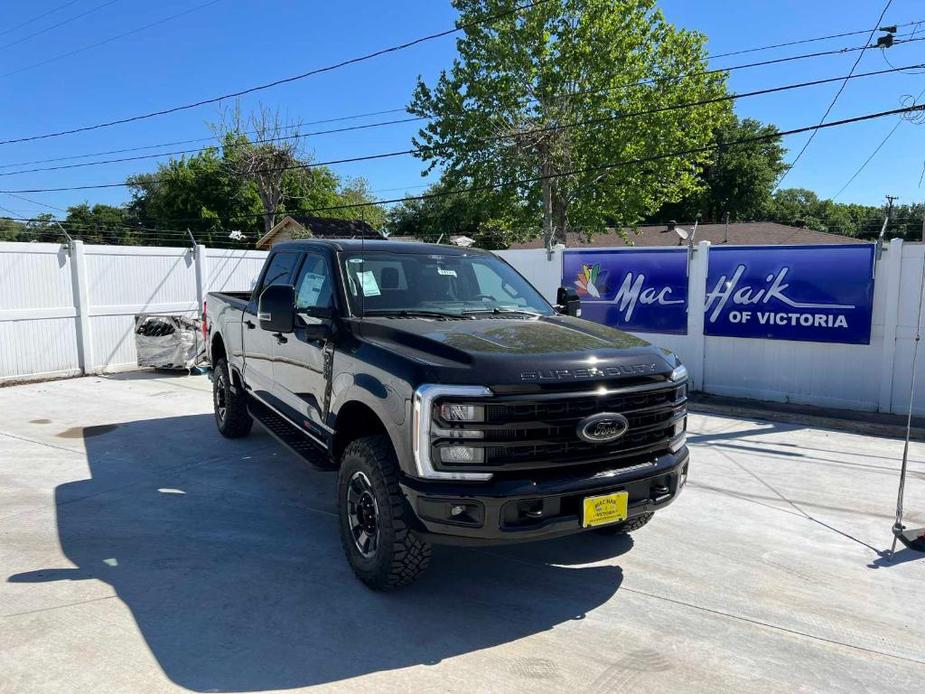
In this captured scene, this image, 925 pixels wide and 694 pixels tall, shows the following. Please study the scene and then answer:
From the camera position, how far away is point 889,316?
8531 mm

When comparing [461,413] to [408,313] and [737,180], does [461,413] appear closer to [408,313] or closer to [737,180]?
[408,313]

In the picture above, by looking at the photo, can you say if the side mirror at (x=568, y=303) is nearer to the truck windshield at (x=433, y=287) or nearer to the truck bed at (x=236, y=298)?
the truck windshield at (x=433, y=287)

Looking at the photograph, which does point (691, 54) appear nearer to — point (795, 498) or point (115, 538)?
point (795, 498)

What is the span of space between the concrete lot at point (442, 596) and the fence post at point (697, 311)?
408 centimetres

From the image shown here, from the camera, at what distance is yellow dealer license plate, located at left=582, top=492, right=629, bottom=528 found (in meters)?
3.33

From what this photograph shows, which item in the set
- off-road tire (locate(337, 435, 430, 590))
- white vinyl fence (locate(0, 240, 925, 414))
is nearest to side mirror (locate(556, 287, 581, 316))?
off-road tire (locate(337, 435, 430, 590))

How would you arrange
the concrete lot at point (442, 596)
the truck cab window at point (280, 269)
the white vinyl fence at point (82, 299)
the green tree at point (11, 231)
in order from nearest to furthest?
the concrete lot at point (442, 596), the truck cab window at point (280, 269), the white vinyl fence at point (82, 299), the green tree at point (11, 231)

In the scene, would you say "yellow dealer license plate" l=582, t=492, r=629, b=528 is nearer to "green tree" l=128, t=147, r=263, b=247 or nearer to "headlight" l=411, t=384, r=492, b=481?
"headlight" l=411, t=384, r=492, b=481

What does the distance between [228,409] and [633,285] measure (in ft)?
22.2

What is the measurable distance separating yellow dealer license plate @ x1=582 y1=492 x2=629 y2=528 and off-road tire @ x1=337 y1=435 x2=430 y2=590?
90 centimetres

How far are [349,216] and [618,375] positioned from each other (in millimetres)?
54522

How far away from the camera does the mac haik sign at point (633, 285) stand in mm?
10383

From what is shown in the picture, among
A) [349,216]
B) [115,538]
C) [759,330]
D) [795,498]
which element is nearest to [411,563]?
[115,538]

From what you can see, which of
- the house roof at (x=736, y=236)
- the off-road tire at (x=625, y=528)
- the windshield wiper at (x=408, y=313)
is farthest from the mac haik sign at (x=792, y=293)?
the house roof at (x=736, y=236)
